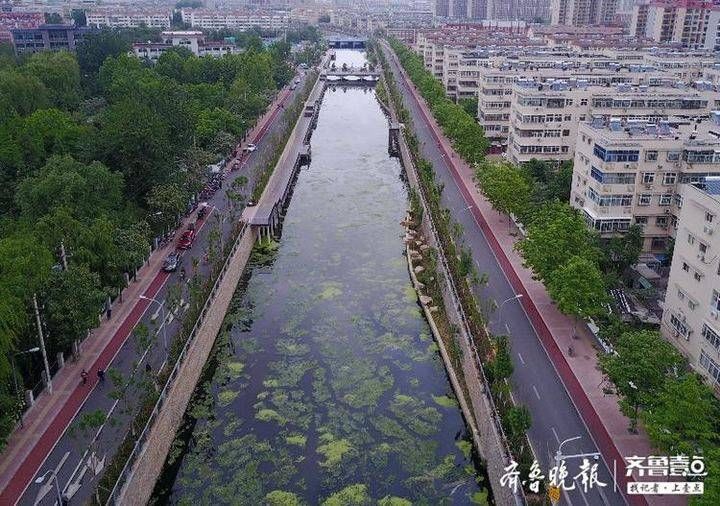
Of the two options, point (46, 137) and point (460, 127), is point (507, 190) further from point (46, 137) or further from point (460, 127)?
point (46, 137)

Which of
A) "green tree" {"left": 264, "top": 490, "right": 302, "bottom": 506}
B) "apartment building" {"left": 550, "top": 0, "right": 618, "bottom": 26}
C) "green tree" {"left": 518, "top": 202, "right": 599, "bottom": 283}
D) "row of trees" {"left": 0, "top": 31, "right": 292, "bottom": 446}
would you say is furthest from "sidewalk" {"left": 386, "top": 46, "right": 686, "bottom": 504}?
"apartment building" {"left": 550, "top": 0, "right": 618, "bottom": 26}

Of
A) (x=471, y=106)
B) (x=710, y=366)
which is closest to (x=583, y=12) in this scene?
(x=471, y=106)

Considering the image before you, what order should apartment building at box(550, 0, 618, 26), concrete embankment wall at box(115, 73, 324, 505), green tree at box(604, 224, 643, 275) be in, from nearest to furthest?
1. concrete embankment wall at box(115, 73, 324, 505)
2. green tree at box(604, 224, 643, 275)
3. apartment building at box(550, 0, 618, 26)

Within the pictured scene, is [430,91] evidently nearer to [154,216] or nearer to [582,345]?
[154,216]

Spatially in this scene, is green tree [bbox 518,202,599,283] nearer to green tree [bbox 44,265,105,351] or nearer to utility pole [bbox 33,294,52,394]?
green tree [bbox 44,265,105,351]

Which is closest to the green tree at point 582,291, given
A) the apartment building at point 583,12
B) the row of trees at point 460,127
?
the row of trees at point 460,127

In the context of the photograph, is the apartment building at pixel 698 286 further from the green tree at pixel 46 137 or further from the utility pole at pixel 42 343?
the green tree at pixel 46 137

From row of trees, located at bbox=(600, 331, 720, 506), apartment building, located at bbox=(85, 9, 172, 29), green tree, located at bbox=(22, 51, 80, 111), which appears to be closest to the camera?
row of trees, located at bbox=(600, 331, 720, 506)
